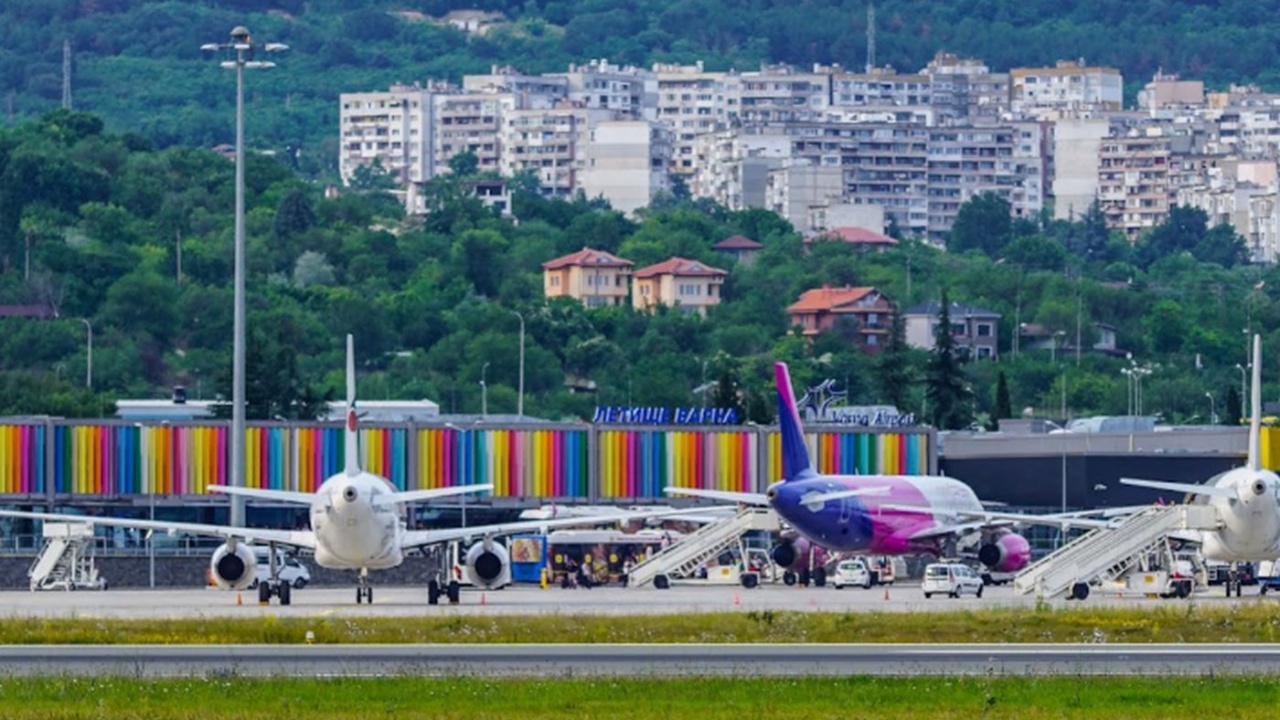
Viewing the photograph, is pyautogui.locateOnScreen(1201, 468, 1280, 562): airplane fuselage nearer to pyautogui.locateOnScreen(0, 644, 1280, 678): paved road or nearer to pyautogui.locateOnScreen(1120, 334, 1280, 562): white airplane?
pyautogui.locateOnScreen(1120, 334, 1280, 562): white airplane

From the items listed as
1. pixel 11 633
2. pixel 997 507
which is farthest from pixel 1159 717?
pixel 997 507

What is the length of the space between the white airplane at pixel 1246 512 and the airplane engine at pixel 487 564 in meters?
18.5

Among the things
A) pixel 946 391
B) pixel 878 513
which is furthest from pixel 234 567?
pixel 946 391

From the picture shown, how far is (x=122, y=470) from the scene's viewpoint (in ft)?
440

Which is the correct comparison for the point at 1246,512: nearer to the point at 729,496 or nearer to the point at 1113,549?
the point at 1113,549

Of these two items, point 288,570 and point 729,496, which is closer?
point 729,496

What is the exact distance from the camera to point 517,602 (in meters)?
90.8

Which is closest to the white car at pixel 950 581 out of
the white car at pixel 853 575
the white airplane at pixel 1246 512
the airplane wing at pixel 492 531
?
the white airplane at pixel 1246 512

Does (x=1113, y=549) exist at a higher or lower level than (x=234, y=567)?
higher

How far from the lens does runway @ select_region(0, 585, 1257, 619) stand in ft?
268

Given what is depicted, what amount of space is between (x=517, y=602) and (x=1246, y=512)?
73.5 feet

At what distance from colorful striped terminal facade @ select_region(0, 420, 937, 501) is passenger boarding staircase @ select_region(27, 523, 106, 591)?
2104 cm

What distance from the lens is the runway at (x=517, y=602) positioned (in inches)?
3219

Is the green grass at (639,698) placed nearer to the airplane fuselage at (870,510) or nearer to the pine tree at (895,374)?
the airplane fuselage at (870,510)
